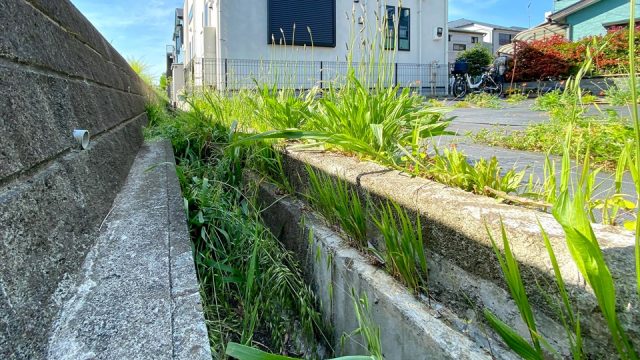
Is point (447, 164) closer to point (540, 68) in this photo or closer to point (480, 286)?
point (480, 286)

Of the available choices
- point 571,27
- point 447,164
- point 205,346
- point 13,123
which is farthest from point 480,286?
point 571,27

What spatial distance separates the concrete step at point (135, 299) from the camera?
0.72 metres

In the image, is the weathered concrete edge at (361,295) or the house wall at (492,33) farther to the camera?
the house wall at (492,33)

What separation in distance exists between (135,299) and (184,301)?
0.10m

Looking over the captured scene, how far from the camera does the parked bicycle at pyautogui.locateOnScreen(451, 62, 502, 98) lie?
41.0 feet

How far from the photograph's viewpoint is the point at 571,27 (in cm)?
1766

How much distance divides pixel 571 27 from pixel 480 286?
20.8 meters

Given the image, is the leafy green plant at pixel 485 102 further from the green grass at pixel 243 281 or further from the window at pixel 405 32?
the window at pixel 405 32

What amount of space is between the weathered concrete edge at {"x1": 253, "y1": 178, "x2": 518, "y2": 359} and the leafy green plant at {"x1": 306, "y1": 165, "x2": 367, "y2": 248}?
5 centimetres

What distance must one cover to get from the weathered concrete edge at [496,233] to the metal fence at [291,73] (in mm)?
1021

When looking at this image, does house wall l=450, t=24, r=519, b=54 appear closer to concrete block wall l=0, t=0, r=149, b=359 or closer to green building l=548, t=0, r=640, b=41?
green building l=548, t=0, r=640, b=41

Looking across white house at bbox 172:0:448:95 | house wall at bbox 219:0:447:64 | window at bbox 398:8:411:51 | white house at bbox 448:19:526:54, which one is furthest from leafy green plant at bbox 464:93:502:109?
white house at bbox 448:19:526:54

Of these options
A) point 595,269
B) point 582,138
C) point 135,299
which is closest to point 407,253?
point 595,269

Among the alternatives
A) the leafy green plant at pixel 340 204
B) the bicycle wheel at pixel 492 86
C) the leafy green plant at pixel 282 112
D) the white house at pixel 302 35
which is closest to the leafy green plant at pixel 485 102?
the white house at pixel 302 35
